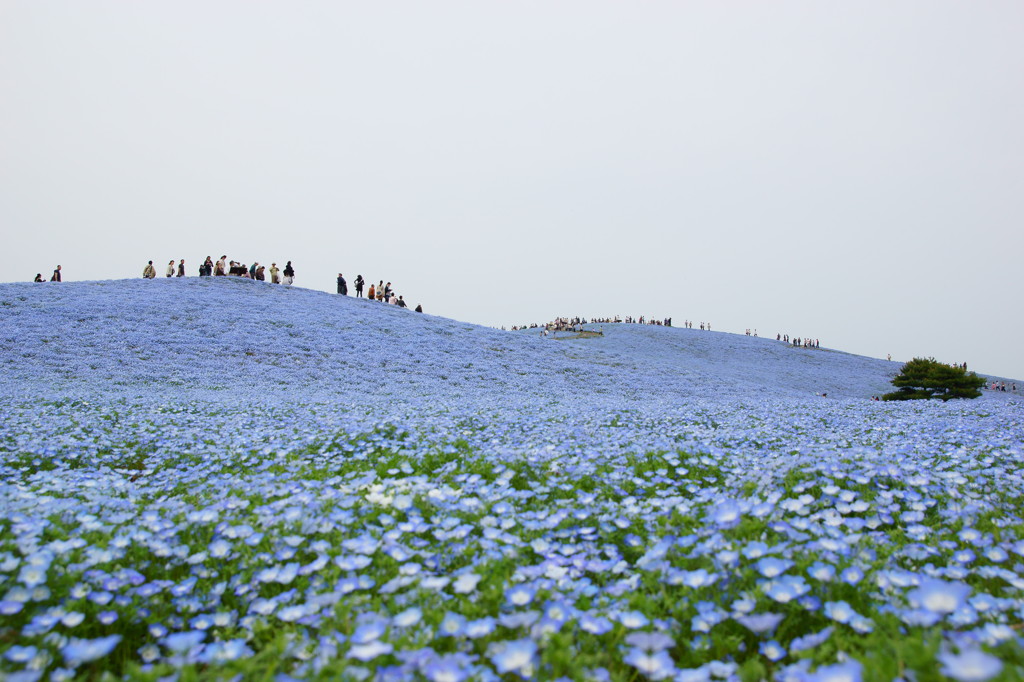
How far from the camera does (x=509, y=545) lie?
12.1 feet

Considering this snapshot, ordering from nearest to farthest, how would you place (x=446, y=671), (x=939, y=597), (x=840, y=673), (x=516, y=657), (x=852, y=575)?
(x=840, y=673), (x=446, y=671), (x=516, y=657), (x=939, y=597), (x=852, y=575)

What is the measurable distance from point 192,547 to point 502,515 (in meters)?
2.18

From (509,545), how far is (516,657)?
4.88ft

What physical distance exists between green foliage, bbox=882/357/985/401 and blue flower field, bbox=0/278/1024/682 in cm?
1899

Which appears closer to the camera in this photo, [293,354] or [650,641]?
[650,641]

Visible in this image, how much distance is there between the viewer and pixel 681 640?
2658 millimetres

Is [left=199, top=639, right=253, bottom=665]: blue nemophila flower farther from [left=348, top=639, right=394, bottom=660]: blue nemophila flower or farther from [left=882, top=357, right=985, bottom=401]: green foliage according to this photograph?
[left=882, top=357, right=985, bottom=401]: green foliage

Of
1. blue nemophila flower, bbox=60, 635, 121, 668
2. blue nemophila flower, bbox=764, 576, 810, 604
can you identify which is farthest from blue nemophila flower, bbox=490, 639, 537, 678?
blue nemophila flower, bbox=60, 635, 121, 668

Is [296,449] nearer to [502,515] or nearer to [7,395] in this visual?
[502,515]

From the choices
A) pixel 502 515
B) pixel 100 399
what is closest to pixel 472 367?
pixel 100 399

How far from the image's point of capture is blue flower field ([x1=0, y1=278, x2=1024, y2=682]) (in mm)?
2334

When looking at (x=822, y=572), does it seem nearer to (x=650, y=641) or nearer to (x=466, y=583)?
(x=650, y=641)

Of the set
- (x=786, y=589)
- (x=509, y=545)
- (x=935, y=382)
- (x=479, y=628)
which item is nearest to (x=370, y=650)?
(x=479, y=628)

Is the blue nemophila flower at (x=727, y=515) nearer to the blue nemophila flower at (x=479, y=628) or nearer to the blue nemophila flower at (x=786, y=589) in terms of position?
the blue nemophila flower at (x=786, y=589)
